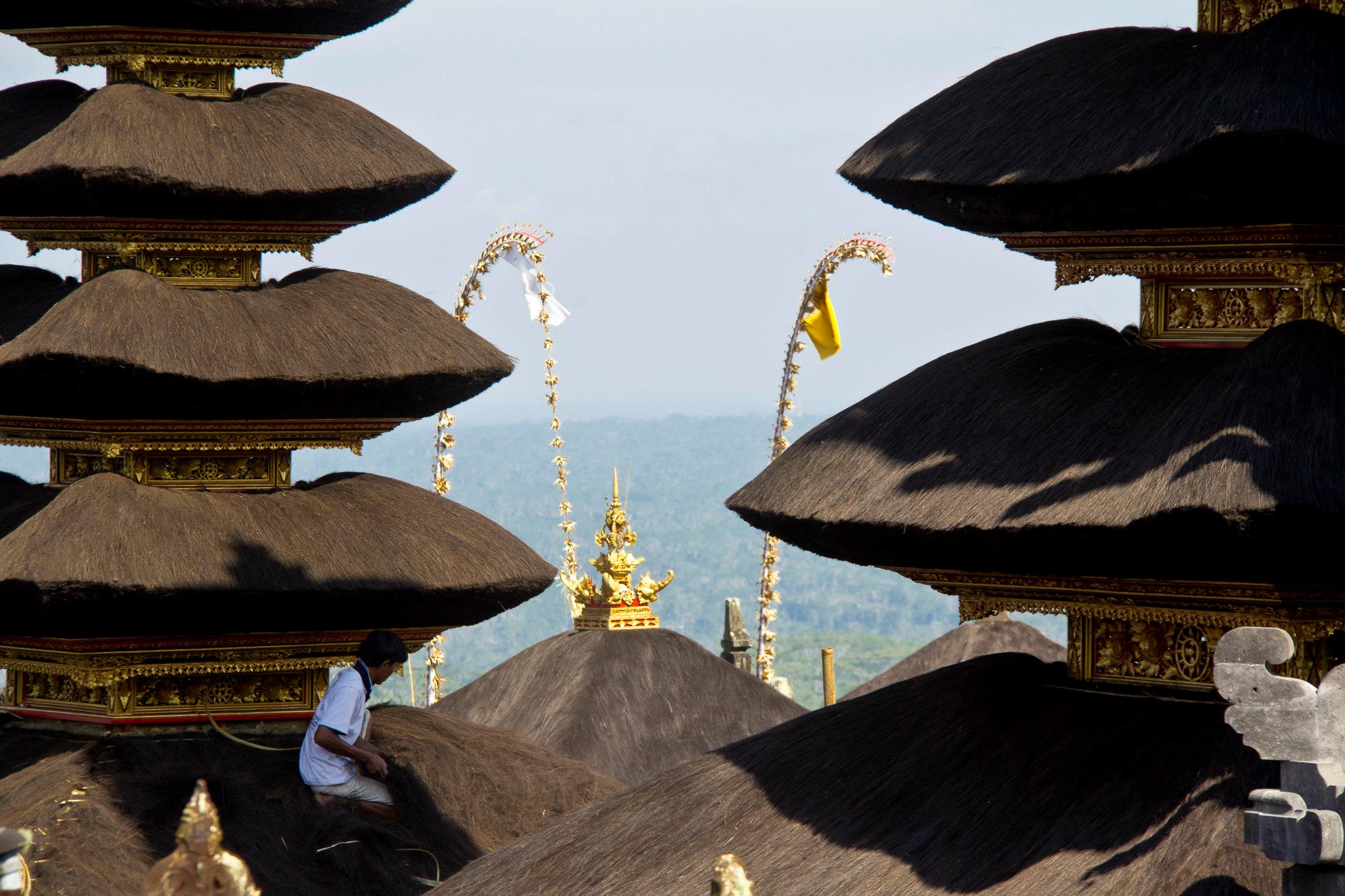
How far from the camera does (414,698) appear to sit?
19.4 meters

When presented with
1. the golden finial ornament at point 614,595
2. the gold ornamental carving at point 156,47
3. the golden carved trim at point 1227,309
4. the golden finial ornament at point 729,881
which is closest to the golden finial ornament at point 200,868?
the golden finial ornament at point 729,881

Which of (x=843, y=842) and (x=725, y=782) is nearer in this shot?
(x=843, y=842)

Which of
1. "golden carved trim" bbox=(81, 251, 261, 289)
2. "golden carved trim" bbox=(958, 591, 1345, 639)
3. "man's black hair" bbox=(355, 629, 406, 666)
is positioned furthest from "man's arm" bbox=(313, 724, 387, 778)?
"golden carved trim" bbox=(958, 591, 1345, 639)

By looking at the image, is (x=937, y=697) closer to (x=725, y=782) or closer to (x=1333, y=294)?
(x=725, y=782)

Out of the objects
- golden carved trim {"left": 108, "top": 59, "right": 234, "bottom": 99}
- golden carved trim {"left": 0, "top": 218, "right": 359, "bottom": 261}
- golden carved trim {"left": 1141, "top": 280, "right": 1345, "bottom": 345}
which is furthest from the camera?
golden carved trim {"left": 108, "top": 59, "right": 234, "bottom": 99}

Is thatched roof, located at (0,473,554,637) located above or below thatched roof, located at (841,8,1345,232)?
below

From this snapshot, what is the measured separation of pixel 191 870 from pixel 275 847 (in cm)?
724

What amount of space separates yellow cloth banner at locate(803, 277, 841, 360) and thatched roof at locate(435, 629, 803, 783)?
306 cm

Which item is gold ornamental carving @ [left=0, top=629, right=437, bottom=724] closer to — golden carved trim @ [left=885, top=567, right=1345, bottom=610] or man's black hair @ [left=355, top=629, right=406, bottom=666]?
man's black hair @ [left=355, top=629, right=406, bottom=666]

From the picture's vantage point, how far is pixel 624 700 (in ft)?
58.4

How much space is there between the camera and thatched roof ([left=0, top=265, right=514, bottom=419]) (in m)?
12.4

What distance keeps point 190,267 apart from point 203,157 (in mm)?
895

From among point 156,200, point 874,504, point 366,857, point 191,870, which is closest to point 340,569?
point 366,857

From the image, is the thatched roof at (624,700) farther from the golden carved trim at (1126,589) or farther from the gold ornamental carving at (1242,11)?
the gold ornamental carving at (1242,11)
